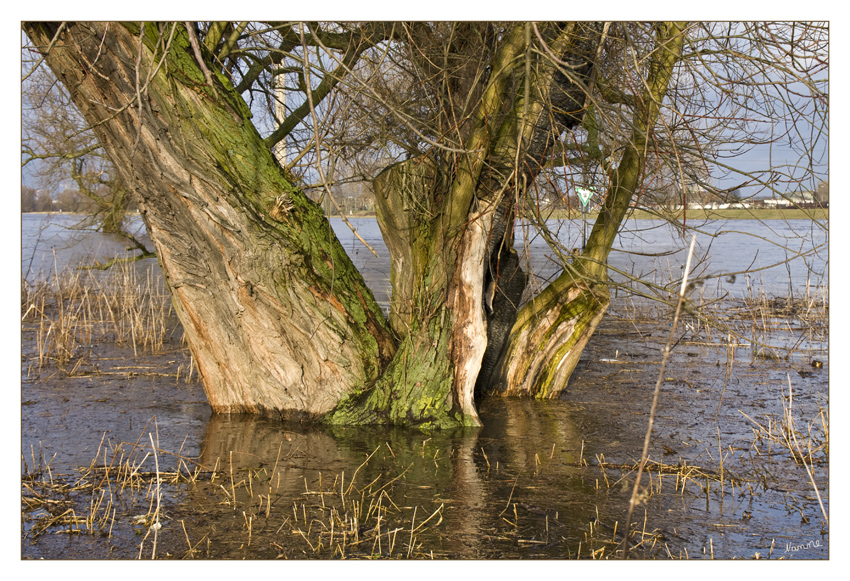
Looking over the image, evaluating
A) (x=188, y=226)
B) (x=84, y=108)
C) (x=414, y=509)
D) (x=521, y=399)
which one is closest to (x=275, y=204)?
(x=188, y=226)

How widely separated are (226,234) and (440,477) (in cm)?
237

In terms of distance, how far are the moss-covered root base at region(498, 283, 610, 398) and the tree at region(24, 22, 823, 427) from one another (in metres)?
0.03

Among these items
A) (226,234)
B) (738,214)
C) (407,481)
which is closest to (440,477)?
(407,481)

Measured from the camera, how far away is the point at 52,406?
6094 millimetres

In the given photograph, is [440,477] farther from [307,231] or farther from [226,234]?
[226,234]

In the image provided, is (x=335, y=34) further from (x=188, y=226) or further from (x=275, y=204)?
(x=188, y=226)

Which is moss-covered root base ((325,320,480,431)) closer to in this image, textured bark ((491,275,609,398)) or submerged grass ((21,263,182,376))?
textured bark ((491,275,609,398))

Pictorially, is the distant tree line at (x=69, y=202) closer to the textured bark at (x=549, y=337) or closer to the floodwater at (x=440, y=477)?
the floodwater at (x=440, y=477)

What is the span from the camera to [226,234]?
510 centimetres

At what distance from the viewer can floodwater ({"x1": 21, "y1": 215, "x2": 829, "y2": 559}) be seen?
3496 millimetres

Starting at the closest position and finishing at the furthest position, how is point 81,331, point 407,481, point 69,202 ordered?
point 407,481 < point 81,331 < point 69,202

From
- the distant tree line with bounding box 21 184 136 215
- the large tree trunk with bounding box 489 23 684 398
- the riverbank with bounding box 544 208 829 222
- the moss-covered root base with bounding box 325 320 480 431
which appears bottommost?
the moss-covered root base with bounding box 325 320 480 431

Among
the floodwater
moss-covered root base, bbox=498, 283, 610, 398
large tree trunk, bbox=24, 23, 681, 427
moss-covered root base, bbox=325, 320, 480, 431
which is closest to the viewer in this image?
the floodwater

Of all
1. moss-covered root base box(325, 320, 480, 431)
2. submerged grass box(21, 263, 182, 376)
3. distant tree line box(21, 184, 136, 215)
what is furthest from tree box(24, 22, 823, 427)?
distant tree line box(21, 184, 136, 215)
